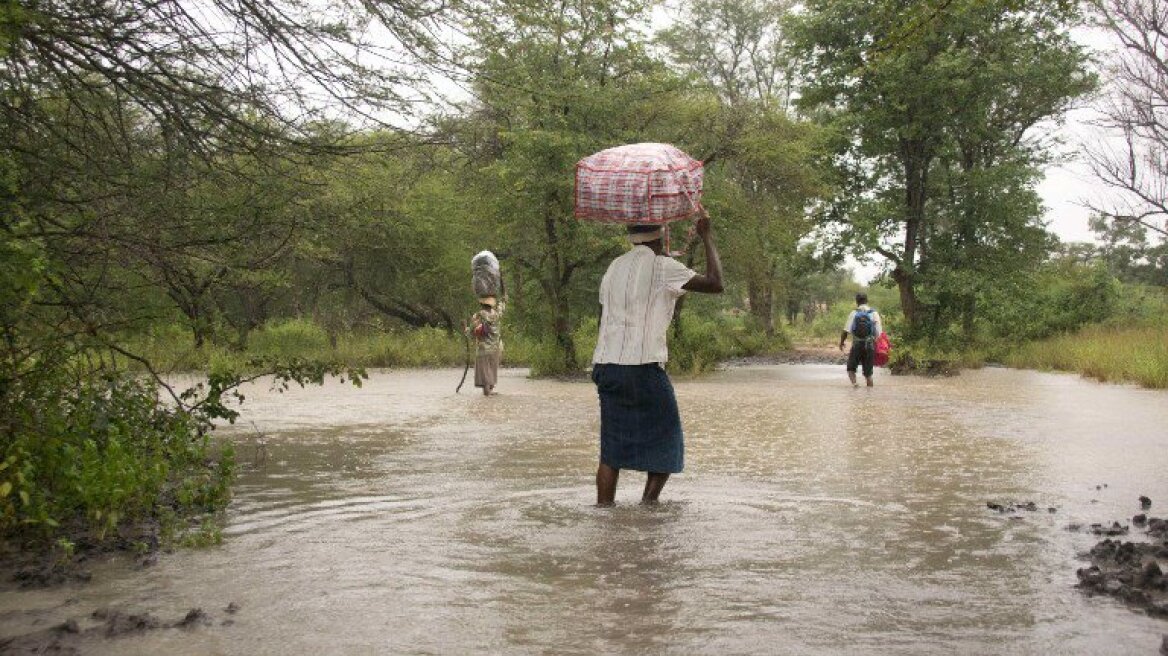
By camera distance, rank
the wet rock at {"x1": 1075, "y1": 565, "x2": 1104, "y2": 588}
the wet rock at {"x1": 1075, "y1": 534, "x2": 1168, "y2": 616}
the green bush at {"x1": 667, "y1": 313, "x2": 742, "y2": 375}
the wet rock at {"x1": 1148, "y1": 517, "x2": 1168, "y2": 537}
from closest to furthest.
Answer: the wet rock at {"x1": 1075, "y1": 534, "x2": 1168, "y2": 616}, the wet rock at {"x1": 1075, "y1": 565, "x2": 1104, "y2": 588}, the wet rock at {"x1": 1148, "y1": 517, "x2": 1168, "y2": 537}, the green bush at {"x1": 667, "y1": 313, "x2": 742, "y2": 375}

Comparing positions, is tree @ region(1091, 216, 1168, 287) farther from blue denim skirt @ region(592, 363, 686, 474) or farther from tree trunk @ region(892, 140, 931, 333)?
blue denim skirt @ region(592, 363, 686, 474)

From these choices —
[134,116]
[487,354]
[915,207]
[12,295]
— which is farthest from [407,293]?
[12,295]

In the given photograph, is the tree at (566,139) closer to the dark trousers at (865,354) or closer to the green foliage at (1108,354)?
the dark trousers at (865,354)

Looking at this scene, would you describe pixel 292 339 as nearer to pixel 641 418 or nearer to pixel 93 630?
pixel 641 418

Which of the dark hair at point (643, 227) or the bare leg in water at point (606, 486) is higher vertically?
the dark hair at point (643, 227)

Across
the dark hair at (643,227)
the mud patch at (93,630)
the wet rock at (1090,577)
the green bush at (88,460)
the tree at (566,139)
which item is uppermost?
the tree at (566,139)

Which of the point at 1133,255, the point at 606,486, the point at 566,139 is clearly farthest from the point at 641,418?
the point at 1133,255

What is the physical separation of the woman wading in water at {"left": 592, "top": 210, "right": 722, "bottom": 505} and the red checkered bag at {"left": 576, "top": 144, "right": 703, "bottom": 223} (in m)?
0.21

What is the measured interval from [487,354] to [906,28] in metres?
12.7

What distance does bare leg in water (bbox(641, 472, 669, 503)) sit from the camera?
7676 millimetres

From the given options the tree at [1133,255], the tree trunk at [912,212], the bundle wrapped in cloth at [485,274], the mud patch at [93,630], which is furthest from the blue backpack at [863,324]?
the tree at [1133,255]

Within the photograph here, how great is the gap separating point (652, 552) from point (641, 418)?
1.20 meters

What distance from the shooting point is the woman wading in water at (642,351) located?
23.8 ft

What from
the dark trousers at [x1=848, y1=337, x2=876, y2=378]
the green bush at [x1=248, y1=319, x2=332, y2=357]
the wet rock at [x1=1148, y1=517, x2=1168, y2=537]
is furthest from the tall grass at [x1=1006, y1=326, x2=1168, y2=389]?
the green bush at [x1=248, y1=319, x2=332, y2=357]
